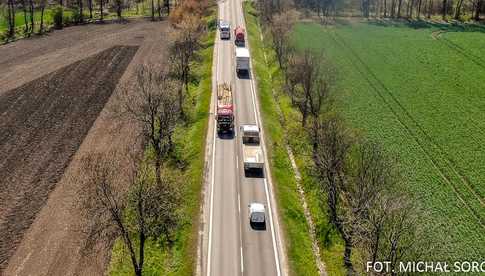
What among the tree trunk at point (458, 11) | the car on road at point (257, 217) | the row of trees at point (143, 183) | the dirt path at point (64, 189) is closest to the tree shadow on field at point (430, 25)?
the tree trunk at point (458, 11)

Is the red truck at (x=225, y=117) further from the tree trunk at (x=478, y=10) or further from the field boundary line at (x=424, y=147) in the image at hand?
the tree trunk at (x=478, y=10)

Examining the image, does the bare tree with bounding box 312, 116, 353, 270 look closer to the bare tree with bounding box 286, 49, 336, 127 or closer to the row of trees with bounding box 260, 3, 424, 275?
the row of trees with bounding box 260, 3, 424, 275

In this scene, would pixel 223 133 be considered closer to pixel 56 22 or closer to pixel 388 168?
pixel 388 168

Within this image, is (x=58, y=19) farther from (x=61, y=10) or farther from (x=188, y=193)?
(x=188, y=193)

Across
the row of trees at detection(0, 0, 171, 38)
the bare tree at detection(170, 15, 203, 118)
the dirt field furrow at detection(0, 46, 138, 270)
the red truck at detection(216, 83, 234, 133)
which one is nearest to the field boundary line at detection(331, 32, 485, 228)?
the red truck at detection(216, 83, 234, 133)

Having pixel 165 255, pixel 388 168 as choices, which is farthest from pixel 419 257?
pixel 165 255

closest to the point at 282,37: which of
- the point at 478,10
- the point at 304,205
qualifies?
the point at 304,205

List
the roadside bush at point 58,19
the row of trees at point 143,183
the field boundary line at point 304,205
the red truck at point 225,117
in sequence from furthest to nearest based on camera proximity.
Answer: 1. the roadside bush at point 58,19
2. the red truck at point 225,117
3. the field boundary line at point 304,205
4. the row of trees at point 143,183
